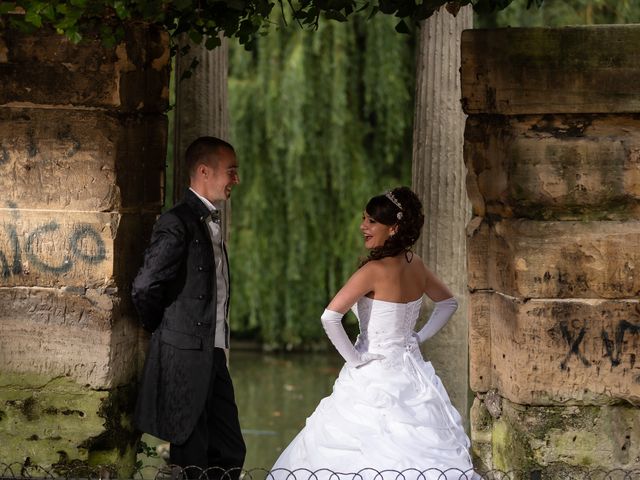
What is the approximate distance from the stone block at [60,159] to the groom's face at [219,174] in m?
0.40

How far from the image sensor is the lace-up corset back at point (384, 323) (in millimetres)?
5707

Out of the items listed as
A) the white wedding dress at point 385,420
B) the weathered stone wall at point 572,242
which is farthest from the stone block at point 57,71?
the weathered stone wall at point 572,242

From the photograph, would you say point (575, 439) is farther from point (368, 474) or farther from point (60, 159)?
point (60, 159)

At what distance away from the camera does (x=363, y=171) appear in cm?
1312

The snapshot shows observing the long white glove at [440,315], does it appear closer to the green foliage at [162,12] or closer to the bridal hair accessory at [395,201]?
the bridal hair accessory at [395,201]

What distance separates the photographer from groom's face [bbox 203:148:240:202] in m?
5.55

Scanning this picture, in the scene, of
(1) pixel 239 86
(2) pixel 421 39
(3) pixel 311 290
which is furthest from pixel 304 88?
(2) pixel 421 39

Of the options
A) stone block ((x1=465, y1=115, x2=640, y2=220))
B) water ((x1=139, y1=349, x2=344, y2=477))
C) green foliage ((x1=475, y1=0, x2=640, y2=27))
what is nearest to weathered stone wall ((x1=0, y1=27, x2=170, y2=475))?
stone block ((x1=465, y1=115, x2=640, y2=220))

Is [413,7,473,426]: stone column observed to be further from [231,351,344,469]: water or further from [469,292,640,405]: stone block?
[231,351,344,469]: water

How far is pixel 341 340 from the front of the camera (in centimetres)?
556

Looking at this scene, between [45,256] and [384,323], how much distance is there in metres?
1.55

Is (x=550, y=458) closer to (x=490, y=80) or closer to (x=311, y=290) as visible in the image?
(x=490, y=80)

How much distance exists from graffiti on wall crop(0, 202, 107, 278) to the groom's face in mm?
532

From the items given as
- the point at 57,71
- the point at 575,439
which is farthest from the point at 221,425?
the point at 57,71
